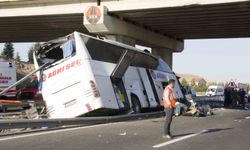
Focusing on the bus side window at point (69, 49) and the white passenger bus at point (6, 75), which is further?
the white passenger bus at point (6, 75)

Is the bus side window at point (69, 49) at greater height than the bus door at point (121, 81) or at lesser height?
greater

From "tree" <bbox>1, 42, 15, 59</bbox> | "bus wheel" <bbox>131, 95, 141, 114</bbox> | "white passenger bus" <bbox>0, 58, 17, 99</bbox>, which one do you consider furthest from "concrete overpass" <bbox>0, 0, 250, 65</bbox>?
"tree" <bbox>1, 42, 15, 59</bbox>

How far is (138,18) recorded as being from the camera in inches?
1319

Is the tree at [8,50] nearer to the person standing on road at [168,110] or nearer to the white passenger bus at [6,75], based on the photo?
the white passenger bus at [6,75]

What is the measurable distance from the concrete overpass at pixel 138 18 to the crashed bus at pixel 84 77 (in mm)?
7752

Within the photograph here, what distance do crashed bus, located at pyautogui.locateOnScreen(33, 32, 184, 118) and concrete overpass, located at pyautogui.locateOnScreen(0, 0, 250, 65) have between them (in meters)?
7.75

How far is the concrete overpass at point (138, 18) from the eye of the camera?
29609 mm

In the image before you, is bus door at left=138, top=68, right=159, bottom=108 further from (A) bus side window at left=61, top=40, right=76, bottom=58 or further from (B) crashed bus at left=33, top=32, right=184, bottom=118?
(A) bus side window at left=61, top=40, right=76, bottom=58

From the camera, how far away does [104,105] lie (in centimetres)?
1959

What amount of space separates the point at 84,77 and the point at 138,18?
48.9 ft

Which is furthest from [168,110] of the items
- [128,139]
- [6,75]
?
[6,75]

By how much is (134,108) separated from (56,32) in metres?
19.9

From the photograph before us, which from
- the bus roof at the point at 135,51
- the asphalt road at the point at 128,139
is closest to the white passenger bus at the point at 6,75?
the bus roof at the point at 135,51

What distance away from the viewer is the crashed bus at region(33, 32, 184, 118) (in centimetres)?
1930
